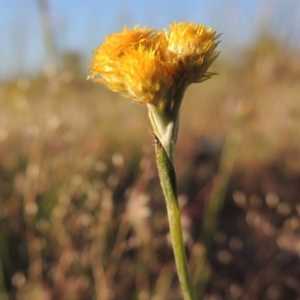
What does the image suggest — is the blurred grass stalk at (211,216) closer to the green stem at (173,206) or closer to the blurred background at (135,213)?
the blurred background at (135,213)

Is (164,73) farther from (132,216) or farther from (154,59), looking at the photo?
(132,216)

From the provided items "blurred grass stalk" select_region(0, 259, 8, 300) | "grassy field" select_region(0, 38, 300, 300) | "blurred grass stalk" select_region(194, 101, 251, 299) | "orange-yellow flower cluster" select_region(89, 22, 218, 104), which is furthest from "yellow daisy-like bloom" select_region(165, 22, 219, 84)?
"blurred grass stalk" select_region(0, 259, 8, 300)

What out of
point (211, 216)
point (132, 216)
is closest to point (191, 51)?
point (132, 216)

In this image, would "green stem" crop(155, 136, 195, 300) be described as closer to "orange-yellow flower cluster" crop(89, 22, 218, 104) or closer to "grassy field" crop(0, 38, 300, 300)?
"orange-yellow flower cluster" crop(89, 22, 218, 104)

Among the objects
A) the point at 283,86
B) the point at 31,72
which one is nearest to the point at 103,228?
the point at 283,86

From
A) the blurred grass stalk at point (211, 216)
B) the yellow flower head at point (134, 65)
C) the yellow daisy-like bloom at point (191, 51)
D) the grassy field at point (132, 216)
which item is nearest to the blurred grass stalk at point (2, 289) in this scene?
the grassy field at point (132, 216)

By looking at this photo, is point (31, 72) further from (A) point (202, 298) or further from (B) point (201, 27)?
(B) point (201, 27)
